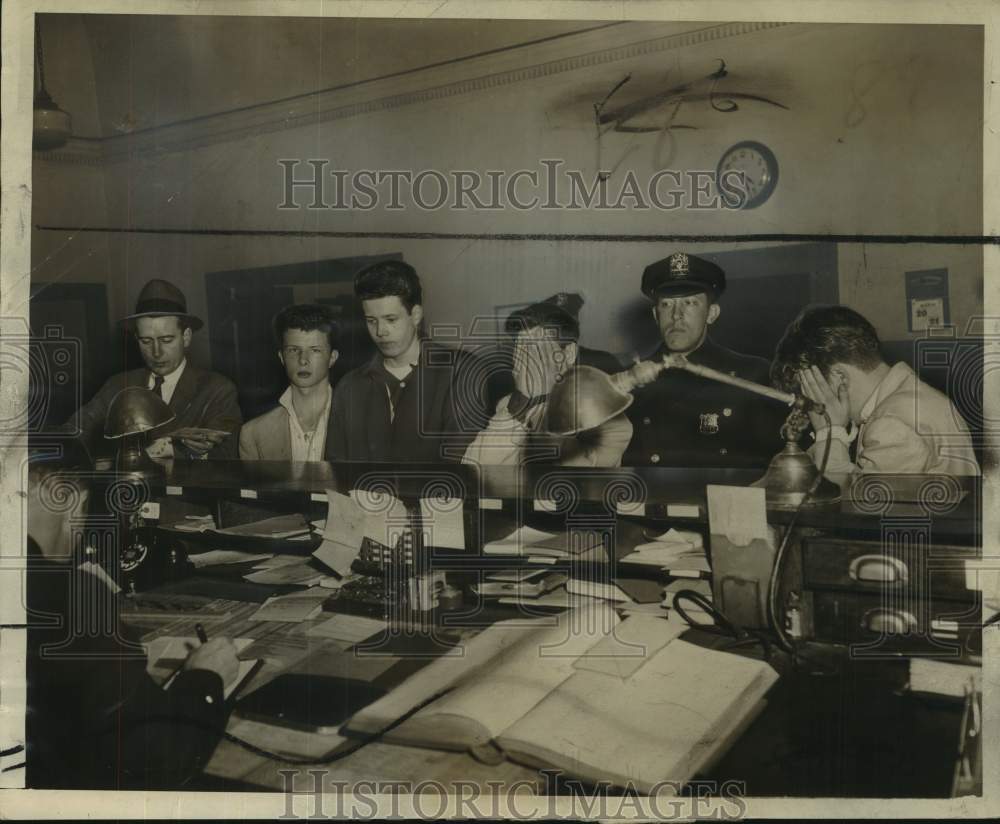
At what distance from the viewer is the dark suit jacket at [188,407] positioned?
117 inches

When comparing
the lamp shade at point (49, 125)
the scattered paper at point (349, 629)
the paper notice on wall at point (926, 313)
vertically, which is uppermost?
the lamp shade at point (49, 125)

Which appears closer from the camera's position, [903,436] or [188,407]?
[903,436]

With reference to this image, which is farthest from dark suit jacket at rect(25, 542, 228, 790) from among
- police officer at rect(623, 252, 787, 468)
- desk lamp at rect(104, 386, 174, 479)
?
police officer at rect(623, 252, 787, 468)

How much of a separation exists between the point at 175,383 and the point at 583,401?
4.65 ft

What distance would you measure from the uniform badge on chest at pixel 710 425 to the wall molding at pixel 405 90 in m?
1.25

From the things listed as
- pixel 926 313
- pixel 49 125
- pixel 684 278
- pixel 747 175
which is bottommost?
pixel 926 313

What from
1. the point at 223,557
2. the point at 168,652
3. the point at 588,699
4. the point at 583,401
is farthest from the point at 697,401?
the point at 168,652

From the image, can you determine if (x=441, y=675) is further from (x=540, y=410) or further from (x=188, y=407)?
(x=188, y=407)

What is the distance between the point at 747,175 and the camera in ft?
9.53

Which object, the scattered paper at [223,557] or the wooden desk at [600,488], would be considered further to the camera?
the scattered paper at [223,557]

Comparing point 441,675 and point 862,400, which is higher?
point 862,400

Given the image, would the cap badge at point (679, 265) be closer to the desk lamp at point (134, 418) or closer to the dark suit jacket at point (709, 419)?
the dark suit jacket at point (709, 419)

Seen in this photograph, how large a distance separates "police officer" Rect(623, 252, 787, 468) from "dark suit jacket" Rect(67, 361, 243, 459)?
1379 millimetres

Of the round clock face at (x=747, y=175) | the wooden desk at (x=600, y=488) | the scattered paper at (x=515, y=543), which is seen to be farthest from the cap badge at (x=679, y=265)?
the scattered paper at (x=515, y=543)
